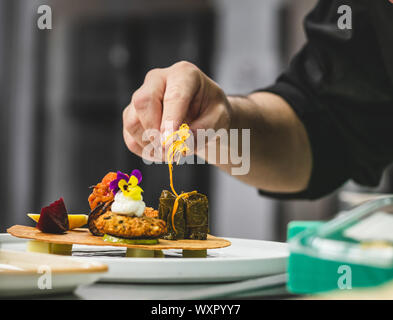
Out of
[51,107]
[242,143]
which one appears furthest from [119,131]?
[242,143]

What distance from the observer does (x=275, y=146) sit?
121cm

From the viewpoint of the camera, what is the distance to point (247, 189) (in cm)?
261

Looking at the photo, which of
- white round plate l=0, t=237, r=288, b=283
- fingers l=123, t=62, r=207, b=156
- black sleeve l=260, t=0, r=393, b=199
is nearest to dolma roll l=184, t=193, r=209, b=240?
fingers l=123, t=62, r=207, b=156

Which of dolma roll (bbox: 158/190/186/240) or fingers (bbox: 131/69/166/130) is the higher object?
fingers (bbox: 131/69/166/130)

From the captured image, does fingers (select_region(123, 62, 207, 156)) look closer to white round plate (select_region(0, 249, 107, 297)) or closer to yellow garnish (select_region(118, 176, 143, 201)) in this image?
yellow garnish (select_region(118, 176, 143, 201))

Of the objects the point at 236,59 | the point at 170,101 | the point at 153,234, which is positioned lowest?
the point at 153,234

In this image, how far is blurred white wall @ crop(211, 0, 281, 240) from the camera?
2.48 m

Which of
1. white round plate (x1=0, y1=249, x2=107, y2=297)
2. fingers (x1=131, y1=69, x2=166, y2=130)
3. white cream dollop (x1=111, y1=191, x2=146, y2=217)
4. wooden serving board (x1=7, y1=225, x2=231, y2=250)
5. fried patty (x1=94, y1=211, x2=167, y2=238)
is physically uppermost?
fingers (x1=131, y1=69, x2=166, y2=130)

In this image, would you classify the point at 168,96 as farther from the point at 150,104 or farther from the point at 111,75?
the point at 111,75

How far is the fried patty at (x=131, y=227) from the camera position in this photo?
0.69m

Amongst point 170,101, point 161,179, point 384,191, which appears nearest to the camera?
point 170,101

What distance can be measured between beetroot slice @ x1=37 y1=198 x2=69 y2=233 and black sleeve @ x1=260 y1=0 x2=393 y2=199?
705 millimetres

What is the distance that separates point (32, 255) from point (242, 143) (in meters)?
0.76
